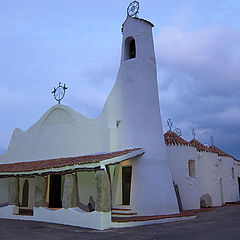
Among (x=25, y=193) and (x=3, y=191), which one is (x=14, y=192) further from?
(x=3, y=191)

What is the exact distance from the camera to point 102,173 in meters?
12.1

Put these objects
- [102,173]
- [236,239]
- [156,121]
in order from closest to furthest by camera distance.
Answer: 1. [236,239]
2. [102,173]
3. [156,121]

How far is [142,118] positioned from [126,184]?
3.42 meters

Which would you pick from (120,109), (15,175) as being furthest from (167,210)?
(15,175)

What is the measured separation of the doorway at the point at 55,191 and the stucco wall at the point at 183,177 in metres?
6.85

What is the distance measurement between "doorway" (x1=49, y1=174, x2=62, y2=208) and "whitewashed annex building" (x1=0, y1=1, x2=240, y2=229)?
0.19 feet

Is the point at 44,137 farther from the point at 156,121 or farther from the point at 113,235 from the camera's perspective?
the point at 113,235

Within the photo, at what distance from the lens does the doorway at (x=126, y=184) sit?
15.4 meters

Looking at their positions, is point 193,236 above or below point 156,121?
below

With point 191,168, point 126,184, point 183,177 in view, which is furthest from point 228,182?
point 126,184

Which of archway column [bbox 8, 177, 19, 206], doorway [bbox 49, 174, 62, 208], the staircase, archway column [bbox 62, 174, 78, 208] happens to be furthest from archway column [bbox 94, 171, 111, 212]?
doorway [bbox 49, 174, 62, 208]

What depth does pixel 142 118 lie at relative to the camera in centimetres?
1538

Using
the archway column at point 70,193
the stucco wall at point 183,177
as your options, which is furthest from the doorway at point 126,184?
the stucco wall at point 183,177

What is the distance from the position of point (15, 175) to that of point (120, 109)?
21.9ft
